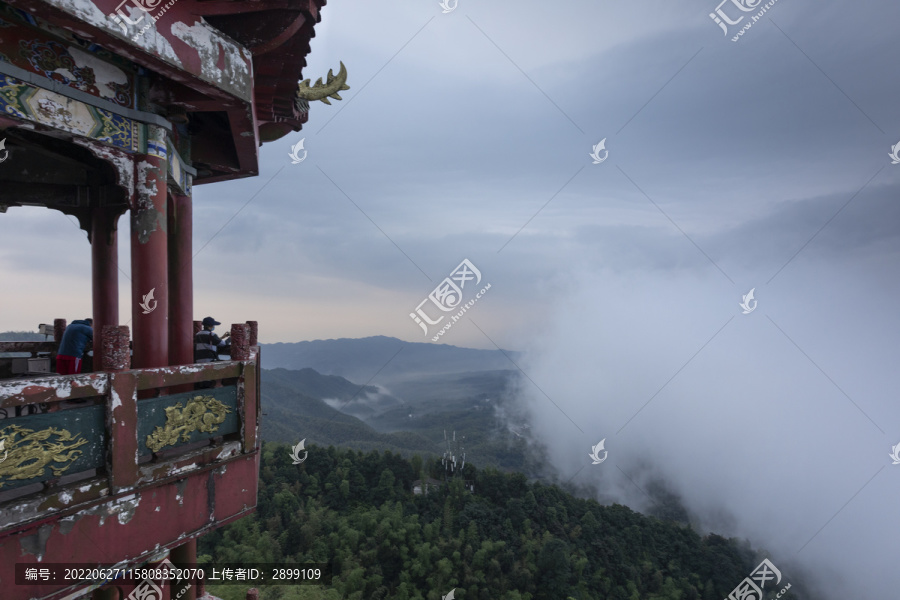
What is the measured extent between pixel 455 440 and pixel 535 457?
26323 millimetres

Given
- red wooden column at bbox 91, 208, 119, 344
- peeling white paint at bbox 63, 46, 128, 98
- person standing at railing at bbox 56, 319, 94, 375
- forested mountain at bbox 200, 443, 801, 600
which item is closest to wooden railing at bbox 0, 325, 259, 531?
person standing at railing at bbox 56, 319, 94, 375

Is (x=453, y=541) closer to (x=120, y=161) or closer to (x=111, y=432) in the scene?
(x=111, y=432)

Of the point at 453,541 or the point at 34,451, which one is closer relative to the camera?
the point at 34,451

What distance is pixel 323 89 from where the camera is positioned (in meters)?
7.45

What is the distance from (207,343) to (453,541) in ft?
131

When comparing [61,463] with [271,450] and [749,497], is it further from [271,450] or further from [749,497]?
[749,497]

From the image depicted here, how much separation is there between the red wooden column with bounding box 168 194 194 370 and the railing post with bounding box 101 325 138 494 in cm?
244

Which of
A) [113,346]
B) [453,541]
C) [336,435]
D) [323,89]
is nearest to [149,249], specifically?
[113,346]

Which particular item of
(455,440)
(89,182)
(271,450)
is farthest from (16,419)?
(455,440)

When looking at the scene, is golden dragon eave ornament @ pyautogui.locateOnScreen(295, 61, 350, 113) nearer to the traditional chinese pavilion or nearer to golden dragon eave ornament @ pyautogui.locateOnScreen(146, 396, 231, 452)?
the traditional chinese pavilion

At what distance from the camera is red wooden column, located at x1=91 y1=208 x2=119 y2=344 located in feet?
26.8

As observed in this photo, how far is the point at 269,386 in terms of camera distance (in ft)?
620

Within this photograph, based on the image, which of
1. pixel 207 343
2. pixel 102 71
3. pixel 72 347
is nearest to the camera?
pixel 102 71

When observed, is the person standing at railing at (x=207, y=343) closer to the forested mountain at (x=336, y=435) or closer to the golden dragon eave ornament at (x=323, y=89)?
the golden dragon eave ornament at (x=323, y=89)
